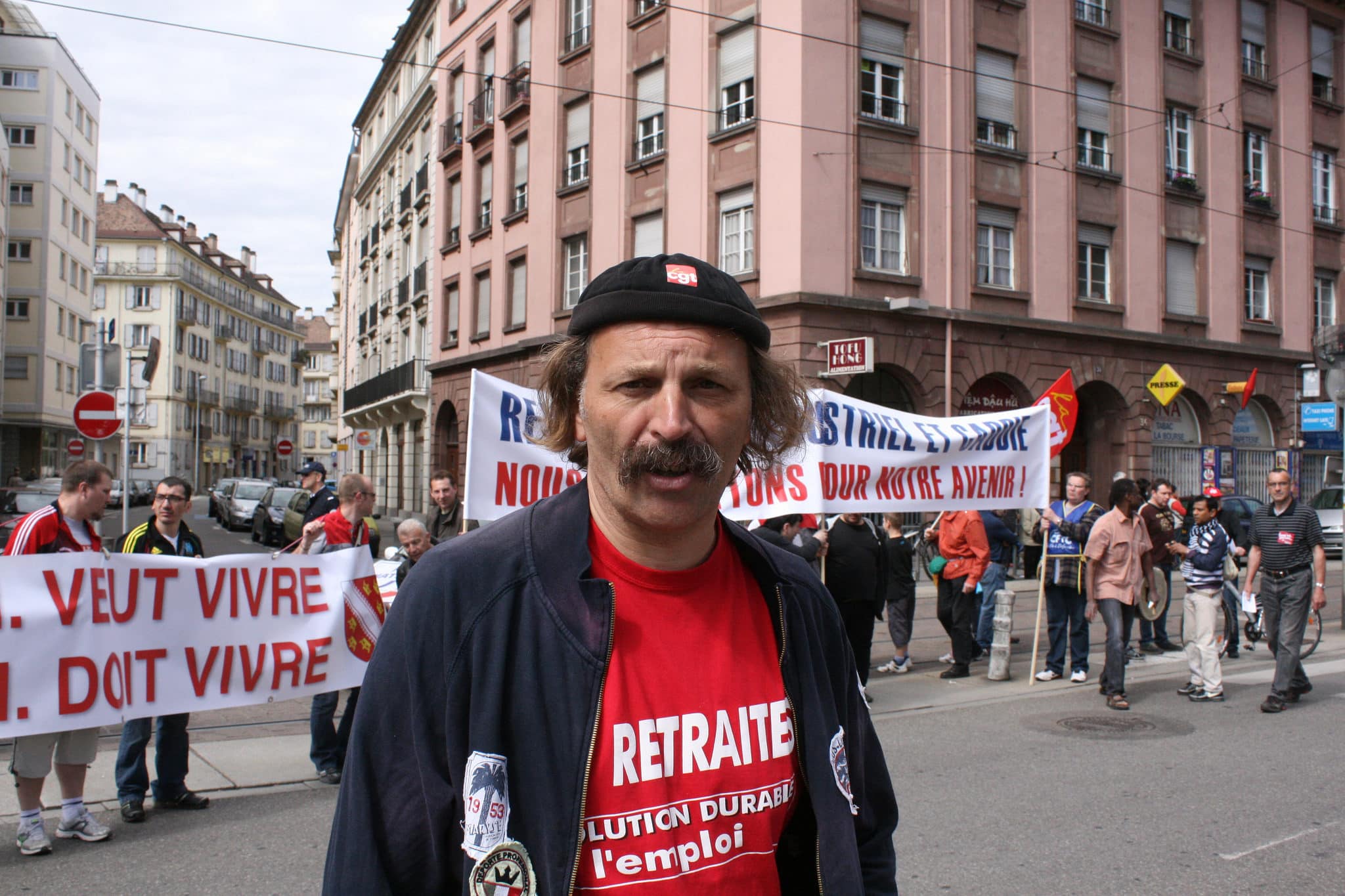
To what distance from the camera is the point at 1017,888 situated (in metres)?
4.76

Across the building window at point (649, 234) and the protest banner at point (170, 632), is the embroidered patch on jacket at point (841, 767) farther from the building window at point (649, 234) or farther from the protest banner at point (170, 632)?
the building window at point (649, 234)

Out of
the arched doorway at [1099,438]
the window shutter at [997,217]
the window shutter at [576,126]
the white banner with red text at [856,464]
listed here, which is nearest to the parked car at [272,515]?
the window shutter at [576,126]

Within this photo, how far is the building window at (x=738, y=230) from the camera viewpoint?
21.0 metres

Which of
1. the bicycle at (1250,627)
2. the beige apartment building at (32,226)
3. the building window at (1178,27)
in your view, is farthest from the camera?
the beige apartment building at (32,226)

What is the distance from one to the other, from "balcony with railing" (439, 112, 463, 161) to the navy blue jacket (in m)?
31.6

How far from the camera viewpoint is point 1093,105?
79.3 ft

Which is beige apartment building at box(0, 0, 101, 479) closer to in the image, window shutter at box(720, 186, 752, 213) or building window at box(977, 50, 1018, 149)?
window shutter at box(720, 186, 752, 213)

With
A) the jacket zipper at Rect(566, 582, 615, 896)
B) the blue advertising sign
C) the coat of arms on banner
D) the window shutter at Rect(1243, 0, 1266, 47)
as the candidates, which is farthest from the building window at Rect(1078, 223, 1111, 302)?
the jacket zipper at Rect(566, 582, 615, 896)

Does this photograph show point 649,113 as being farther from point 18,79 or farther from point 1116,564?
point 18,79

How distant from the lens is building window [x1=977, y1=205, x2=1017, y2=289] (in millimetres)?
22375

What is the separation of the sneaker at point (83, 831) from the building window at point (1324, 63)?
32658 mm

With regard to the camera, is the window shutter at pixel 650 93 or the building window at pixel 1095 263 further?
the building window at pixel 1095 263

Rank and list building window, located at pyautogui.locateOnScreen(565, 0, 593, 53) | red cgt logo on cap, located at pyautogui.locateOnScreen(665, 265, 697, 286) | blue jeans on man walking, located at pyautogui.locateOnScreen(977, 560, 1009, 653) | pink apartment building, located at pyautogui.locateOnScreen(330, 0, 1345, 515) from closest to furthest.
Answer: red cgt logo on cap, located at pyautogui.locateOnScreen(665, 265, 697, 286), blue jeans on man walking, located at pyautogui.locateOnScreen(977, 560, 1009, 653), pink apartment building, located at pyautogui.locateOnScreen(330, 0, 1345, 515), building window, located at pyautogui.locateOnScreen(565, 0, 593, 53)

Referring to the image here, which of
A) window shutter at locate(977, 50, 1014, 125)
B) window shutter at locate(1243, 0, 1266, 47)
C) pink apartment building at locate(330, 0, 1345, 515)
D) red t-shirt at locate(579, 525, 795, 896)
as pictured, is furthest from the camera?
window shutter at locate(1243, 0, 1266, 47)
